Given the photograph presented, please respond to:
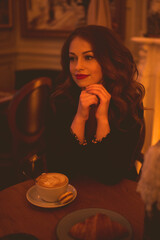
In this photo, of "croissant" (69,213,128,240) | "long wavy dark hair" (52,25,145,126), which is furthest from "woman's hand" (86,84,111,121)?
"croissant" (69,213,128,240)

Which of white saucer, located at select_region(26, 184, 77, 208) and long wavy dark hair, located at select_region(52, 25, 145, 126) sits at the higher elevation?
long wavy dark hair, located at select_region(52, 25, 145, 126)

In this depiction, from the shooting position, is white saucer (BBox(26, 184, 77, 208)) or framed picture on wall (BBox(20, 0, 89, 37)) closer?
white saucer (BBox(26, 184, 77, 208))

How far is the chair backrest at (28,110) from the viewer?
Answer: 8.43 feet

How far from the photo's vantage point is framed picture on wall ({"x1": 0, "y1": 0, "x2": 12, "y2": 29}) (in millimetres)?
4176

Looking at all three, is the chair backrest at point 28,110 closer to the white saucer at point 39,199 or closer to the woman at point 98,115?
the woman at point 98,115

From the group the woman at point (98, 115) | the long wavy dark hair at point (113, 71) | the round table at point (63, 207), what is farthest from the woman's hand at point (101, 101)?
the round table at point (63, 207)

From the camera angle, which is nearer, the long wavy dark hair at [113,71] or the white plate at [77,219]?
the white plate at [77,219]

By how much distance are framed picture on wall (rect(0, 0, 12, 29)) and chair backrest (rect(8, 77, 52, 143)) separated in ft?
6.23

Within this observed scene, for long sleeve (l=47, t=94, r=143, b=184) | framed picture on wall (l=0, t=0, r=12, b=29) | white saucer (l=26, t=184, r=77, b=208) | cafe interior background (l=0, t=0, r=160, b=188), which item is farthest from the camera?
framed picture on wall (l=0, t=0, r=12, b=29)

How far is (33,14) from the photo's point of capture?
4.25m

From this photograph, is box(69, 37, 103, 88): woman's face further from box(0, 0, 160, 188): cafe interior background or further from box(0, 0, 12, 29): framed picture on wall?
box(0, 0, 12, 29): framed picture on wall

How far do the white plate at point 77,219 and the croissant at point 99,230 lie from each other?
25 mm

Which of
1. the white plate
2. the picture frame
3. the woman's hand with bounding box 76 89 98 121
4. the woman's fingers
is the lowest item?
the white plate

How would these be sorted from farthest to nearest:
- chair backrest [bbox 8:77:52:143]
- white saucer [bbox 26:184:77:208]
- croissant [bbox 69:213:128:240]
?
chair backrest [bbox 8:77:52:143], white saucer [bbox 26:184:77:208], croissant [bbox 69:213:128:240]
